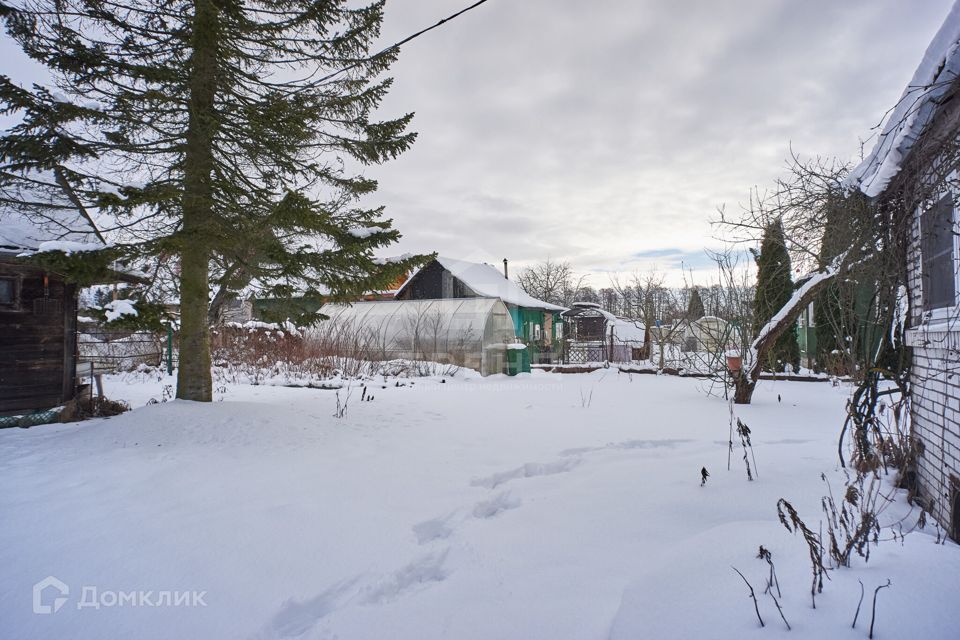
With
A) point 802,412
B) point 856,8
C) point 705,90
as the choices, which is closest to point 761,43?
point 856,8

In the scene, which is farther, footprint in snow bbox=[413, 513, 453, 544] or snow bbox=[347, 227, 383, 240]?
snow bbox=[347, 227, 383, 240]

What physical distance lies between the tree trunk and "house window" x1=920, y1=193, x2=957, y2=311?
636 cm

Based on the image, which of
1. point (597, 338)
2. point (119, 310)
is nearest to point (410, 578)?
point (119, 310)

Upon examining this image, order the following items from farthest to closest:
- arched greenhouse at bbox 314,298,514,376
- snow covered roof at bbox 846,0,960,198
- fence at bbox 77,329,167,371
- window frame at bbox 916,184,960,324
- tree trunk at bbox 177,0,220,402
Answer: arched greenhouse at bbox 314,298,514,376 → fence at bbox 77,329,167,371 → tree trunk at bbox 177,0,220,402 → window frame at bbox 916,184,960,324 → snow covered roof at bbox 846,0,960,198

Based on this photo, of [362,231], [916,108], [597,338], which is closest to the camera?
[916,108]

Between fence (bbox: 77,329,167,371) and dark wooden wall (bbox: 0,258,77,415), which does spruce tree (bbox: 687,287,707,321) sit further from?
fence (bbox: 77,329,167,371)

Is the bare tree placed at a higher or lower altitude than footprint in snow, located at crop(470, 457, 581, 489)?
higher

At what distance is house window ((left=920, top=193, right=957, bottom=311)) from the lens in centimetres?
312

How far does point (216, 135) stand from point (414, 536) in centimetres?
519

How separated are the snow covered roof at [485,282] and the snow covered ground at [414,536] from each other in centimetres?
1293

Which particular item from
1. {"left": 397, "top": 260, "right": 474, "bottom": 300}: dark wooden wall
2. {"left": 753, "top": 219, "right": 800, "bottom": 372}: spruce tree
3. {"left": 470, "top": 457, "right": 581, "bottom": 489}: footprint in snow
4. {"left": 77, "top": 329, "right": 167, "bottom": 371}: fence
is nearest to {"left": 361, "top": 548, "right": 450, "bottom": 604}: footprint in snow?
{"left": 470, "top": 457, "right": 581, "bottom": 489}: footprint in snow

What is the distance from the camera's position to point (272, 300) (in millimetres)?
6309

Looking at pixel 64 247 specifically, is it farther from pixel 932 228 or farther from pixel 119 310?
pixel 932 228

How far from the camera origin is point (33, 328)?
21.1 ft
